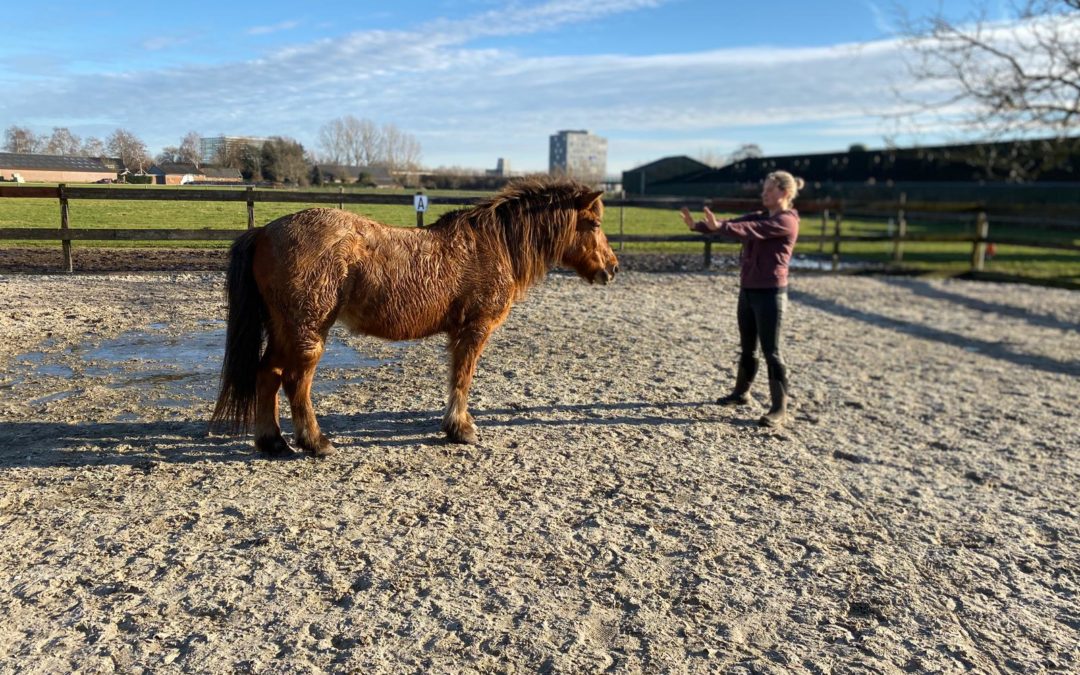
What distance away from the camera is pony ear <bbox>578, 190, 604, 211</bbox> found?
5.00 metres

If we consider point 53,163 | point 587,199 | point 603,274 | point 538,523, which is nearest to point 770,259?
point 603,274

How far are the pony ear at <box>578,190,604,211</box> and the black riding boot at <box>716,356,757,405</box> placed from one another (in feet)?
6.16

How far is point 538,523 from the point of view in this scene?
11.5 ft

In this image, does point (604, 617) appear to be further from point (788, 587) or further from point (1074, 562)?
point (1074, 562)

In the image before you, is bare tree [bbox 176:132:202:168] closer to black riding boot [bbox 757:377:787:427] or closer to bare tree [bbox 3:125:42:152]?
bare tree [bbox 3:125:42:152]

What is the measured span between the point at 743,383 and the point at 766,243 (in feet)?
4.01

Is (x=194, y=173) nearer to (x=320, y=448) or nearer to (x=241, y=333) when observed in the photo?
(x=241, y=333)

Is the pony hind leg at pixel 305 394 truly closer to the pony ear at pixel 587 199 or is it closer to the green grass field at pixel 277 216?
the pony ear at pixel 587 199

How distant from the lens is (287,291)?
391 cm

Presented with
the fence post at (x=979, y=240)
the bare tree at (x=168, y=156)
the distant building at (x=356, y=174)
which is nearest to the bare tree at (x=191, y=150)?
the bare tree at (x=168, y=156)

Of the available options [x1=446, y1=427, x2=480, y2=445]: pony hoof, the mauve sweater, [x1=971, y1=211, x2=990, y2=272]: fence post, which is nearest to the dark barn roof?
[x1=446, y1=427, x2=480, y2=445]: pony hoof

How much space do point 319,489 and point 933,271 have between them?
15649 millimetres

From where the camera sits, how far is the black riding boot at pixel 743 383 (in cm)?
564

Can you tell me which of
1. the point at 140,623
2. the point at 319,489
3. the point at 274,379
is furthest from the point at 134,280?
the point at 140,623
